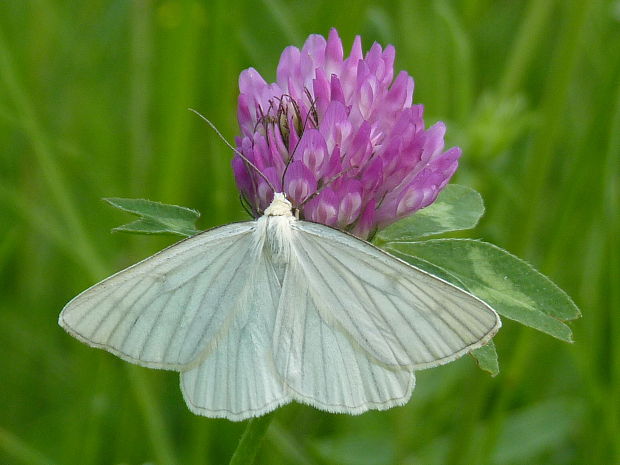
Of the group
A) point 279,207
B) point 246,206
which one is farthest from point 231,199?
point 279,207

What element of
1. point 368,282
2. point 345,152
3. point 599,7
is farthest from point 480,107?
point 368,282

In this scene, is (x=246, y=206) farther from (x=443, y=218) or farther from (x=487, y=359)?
(x=487, y=359)

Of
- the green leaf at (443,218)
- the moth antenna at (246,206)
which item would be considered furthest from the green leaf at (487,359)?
the moth antenna at (246,206)

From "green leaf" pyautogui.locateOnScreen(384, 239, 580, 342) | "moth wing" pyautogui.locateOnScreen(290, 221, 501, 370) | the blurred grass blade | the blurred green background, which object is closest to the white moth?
"moth wing" pyautogui.locateOnScreen(290, 221, 501, 370)

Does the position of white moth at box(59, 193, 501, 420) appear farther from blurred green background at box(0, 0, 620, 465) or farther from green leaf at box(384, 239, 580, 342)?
blurred green background at box(0, 0, 620, 465)

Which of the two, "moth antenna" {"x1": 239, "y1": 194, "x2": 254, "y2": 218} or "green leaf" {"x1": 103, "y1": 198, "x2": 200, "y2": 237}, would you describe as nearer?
"green leaf" {"x1": 103, "y1": 198, "x2": 200, "y2": 237}
